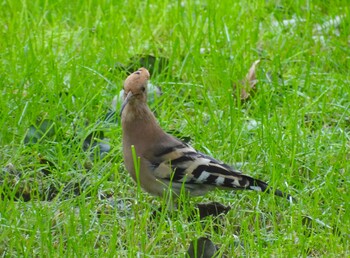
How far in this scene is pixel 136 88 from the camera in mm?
4145

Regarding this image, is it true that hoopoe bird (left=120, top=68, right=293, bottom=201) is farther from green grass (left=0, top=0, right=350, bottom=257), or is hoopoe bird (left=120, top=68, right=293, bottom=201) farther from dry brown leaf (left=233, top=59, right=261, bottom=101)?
dry brown leaf (left=233, top=59, right=261, bottom=101)

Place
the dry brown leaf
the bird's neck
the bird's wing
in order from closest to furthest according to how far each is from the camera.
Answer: the bird's wing, the bird's neck, the dry brown leaf

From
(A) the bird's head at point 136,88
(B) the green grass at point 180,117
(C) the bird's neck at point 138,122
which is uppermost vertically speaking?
(A) the bird's head at point 136,88

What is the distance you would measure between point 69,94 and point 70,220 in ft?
4.48

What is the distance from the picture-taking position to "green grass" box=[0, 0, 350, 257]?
3865 millimetres

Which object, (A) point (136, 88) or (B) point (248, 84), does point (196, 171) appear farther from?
(B) point (248, 84)

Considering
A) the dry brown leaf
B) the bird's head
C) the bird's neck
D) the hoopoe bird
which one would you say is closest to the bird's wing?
the hoopoe bird

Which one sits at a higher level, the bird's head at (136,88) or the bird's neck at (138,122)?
the bird's head at (136,88)

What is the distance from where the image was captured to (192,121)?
5004 mm

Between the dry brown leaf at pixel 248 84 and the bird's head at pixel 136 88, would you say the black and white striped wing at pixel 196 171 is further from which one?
the dry brown leaf at pixel 248 84

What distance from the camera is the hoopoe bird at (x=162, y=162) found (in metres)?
4.03

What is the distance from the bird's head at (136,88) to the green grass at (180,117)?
0.43 meters

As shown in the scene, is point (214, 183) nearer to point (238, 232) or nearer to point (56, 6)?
point (238, 232)

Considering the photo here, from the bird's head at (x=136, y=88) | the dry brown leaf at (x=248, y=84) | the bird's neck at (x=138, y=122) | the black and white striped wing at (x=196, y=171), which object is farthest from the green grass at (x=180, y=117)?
the bird's head at (x=136, y=88)
